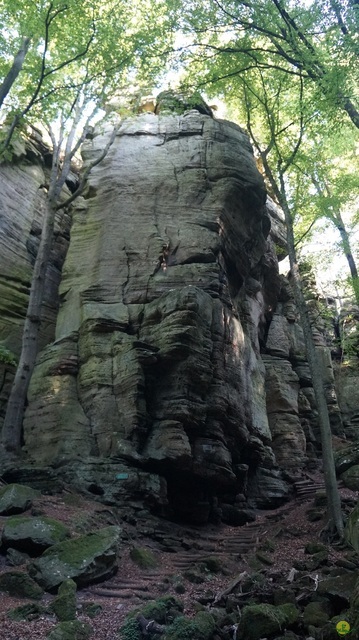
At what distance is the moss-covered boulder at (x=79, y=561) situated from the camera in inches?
270

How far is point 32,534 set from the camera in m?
7.80

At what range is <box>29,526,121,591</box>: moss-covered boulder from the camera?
22.5 feet

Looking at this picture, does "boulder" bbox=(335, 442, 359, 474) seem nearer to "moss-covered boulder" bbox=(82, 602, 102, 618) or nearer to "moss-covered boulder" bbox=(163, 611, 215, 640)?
"moss-covered boulder" bbox=(163, 611, 215, 640)

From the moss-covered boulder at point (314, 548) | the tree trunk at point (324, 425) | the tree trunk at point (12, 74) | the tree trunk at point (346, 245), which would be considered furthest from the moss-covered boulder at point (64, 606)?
the tree trunk at point (346, 245)

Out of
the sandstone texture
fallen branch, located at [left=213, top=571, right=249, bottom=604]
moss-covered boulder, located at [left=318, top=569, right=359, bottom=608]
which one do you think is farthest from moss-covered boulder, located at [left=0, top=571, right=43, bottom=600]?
the sandstone texture

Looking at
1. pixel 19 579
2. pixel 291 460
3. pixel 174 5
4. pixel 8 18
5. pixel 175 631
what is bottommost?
pixel 175 631

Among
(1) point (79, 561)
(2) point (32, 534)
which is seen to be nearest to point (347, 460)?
(1) point (79, 561)

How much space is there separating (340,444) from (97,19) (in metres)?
17.6

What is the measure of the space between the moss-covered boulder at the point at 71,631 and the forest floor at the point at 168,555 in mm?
133

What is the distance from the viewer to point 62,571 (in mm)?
6938

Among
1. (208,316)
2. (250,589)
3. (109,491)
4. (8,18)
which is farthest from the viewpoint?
(208,316)

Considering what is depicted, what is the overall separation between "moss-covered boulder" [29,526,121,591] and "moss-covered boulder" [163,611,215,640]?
1.68 metres

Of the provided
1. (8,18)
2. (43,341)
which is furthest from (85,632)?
(8,18)

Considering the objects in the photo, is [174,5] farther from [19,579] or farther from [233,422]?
[19,579]
